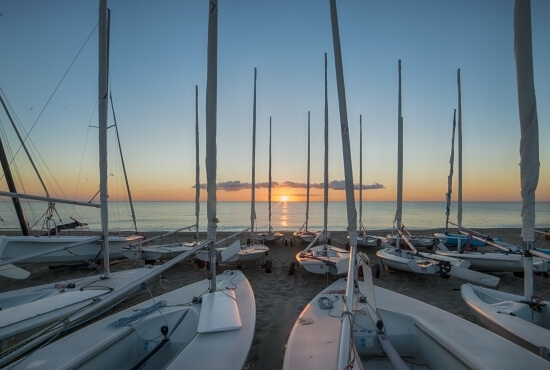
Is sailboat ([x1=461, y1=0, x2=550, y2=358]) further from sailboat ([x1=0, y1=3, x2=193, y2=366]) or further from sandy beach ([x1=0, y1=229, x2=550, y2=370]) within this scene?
sailboat ([x1=0, y1=3, x2=193, y2=366])

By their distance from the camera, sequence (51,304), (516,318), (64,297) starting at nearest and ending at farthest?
(516,318) < (51,304) < (64,297)

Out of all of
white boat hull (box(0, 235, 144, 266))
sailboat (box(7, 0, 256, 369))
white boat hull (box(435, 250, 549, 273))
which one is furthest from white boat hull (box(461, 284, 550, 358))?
white boat hull (box(0, 235, 144, 266))

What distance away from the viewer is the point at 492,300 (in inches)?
221

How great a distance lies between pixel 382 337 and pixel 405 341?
0.43m

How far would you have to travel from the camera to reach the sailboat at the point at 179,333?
3139 millimetres

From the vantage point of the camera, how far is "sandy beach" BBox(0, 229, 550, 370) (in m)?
5.34

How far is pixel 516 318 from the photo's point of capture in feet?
14.2

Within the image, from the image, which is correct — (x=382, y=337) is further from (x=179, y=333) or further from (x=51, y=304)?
(x=51, y=304)

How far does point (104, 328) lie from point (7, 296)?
149 inches

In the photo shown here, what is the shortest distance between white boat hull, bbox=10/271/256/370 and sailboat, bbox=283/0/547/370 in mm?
701

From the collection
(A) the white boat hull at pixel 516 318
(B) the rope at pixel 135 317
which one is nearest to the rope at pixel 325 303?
(A) the white boat hull at pixel 516 318

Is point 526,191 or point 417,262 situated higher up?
point 526,191

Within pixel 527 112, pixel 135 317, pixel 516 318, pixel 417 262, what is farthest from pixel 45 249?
pixel 527 112

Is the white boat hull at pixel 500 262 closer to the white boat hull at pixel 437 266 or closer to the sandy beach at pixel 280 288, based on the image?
the sandy beach at pixel 280 288
